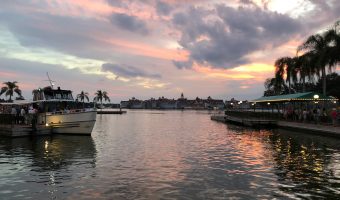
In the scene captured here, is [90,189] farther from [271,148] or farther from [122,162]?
[271,148]

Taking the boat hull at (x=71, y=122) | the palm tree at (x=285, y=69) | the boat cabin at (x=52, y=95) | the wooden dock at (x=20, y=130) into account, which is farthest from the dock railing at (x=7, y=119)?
the palm tree at (x=285, y=69)

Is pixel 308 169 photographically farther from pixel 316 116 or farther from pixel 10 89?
pixel 10 89

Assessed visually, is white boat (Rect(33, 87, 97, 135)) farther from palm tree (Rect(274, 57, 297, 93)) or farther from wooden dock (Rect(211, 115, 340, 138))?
palm tree (Rect(274, 57, 297, 93))

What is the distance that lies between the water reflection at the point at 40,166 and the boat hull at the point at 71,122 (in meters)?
6.34

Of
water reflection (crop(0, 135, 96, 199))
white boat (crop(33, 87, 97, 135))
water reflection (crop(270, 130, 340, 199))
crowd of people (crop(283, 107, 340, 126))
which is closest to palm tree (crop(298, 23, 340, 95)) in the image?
crowd of people (crop(283, 107, 340, 126))

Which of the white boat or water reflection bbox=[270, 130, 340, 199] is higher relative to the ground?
the white boat

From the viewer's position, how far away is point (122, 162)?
22938 mm

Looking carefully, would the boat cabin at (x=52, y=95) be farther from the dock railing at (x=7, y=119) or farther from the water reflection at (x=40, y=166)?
the water reflection at (x=40, y=166)

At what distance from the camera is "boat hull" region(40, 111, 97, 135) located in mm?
41062

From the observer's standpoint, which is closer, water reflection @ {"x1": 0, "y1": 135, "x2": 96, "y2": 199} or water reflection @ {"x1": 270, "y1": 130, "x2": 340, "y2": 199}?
water reflection @ {"x1": 270, "y1": 130, "x2": 340, "y2": 199}

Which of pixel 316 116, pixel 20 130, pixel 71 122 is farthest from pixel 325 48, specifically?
pixel 20 130

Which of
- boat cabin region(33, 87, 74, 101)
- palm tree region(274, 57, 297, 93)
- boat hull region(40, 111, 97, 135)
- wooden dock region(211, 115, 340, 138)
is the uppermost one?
palm tree region(274, 57, 297, 93)

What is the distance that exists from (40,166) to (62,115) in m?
20.1

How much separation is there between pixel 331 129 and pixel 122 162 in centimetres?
2579
